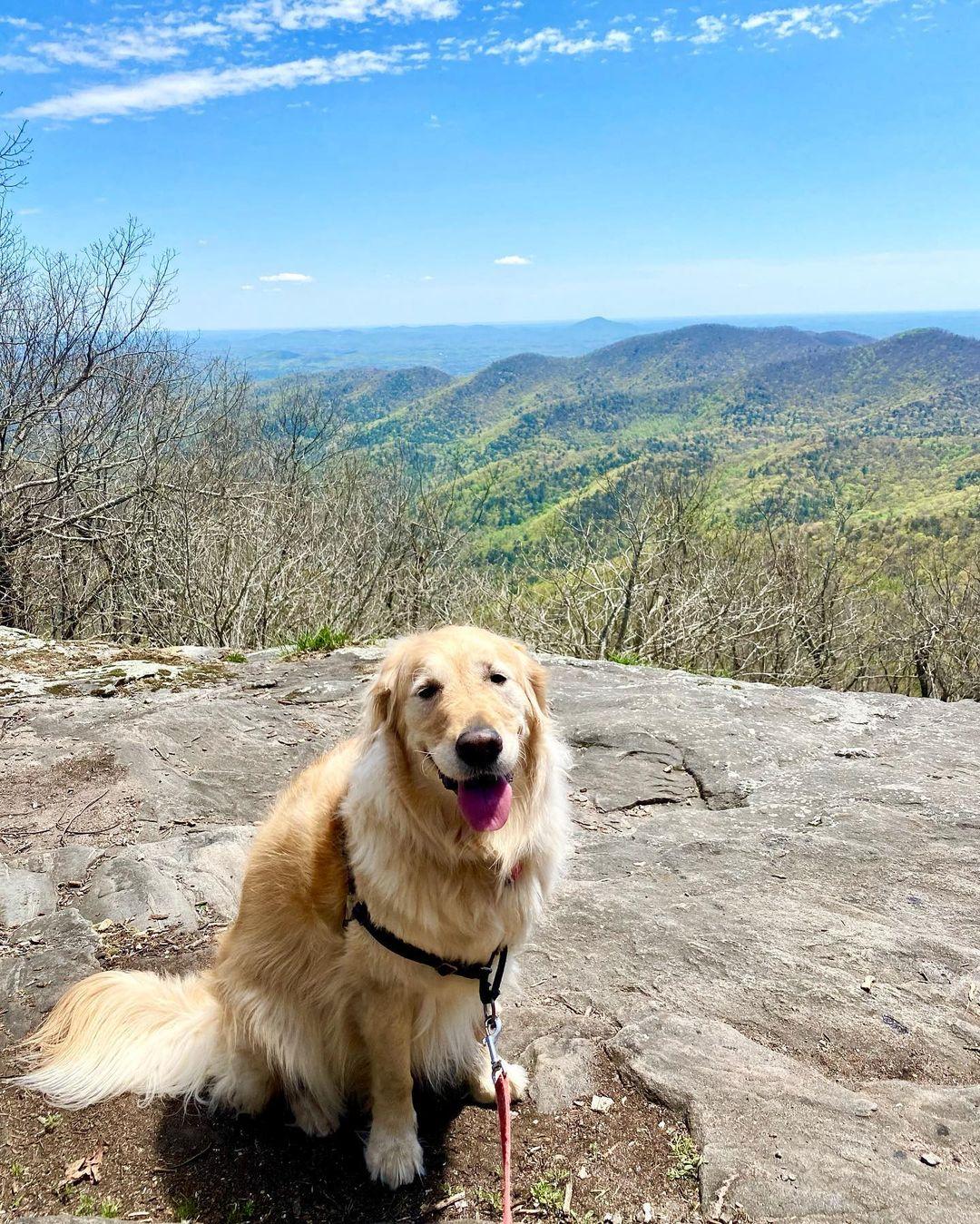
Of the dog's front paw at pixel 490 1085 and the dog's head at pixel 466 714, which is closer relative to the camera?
the dog's head at pixel 466 714

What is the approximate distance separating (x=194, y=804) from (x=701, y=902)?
3.39 m

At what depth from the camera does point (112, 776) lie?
5230 millimetres

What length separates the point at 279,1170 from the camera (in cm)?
276

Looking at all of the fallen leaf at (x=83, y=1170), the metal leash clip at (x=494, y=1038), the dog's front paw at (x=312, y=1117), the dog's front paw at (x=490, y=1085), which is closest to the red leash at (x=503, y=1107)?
the metal leash clip at (x=494, y=1038)

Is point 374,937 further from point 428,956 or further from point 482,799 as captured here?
point 482,799

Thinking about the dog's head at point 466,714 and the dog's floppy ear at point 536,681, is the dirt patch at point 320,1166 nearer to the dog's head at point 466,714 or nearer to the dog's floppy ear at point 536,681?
the dog's head at point 466,714

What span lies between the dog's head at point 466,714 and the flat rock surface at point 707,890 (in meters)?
1.49

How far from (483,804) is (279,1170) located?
1.65 m

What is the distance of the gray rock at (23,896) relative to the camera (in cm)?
385

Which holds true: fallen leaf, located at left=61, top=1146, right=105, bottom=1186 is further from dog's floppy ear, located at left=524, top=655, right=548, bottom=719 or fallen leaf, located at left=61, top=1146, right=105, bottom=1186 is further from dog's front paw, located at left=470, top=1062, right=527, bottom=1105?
dog's floppy ear, located at left=524, top=655, right=548, bottom=719

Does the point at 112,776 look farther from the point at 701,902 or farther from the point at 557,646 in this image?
the point at 557,646

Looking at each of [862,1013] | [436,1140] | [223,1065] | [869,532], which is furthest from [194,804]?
[869,532]

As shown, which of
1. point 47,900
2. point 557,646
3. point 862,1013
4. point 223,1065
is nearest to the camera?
point 223,1065

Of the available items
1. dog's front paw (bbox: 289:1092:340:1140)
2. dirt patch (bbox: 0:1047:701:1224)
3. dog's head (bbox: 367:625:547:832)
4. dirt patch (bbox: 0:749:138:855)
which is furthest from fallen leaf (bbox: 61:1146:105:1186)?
dirt patch (bbox: 0:749:138:855)
